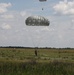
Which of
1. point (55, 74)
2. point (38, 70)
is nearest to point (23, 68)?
point (38, 70)

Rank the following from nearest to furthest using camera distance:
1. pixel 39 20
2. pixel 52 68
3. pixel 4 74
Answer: pixel 4 74
pixel 52 68
pixel 39 20

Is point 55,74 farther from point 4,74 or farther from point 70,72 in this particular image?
point 4,74

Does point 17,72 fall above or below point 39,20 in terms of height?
below

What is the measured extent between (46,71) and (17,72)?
2840mm

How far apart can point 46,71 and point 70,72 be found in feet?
6.69

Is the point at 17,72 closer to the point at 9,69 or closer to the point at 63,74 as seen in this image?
the point at 9,69

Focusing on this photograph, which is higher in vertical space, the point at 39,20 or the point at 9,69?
the point at 39,20

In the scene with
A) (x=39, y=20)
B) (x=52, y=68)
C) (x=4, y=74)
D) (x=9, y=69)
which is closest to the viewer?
(x=4, y=74)

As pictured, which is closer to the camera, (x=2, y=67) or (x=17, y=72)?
(x=17, y=72)

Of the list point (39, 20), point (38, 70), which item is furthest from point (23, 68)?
point (39, 20)

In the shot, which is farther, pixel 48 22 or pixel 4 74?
pixel 48 22

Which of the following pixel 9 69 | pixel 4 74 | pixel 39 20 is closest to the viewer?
pixel 4 74

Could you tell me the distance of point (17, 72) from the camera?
89.0ft

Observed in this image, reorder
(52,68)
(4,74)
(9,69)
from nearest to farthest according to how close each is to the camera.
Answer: (4,74) → (9,69) → (52,68)
